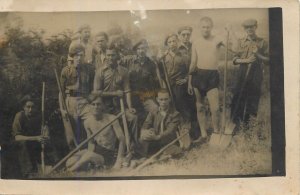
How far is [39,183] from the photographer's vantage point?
1.37 metres

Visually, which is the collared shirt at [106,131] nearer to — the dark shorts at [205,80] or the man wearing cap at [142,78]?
the man wearing cap at [142,78]

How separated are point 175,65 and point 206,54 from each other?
0.13m

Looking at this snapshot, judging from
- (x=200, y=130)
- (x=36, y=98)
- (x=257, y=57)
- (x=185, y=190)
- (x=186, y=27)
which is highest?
(x=186, y=27)

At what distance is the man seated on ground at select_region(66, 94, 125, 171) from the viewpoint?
136cm

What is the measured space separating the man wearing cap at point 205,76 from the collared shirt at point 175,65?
3 cm

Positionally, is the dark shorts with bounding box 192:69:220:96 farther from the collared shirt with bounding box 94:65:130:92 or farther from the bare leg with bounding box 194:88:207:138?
the collared shirt with bounding box 94:65:130:92

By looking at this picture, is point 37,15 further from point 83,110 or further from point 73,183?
point 73,183

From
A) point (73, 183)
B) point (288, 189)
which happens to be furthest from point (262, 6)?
point (73, 183)

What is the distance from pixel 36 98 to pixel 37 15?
32 cm

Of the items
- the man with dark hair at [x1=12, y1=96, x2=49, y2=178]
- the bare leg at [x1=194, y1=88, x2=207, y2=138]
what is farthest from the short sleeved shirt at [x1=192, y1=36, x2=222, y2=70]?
the man with dark hair at [x1=12, y1=96, x2=49, y2=178]

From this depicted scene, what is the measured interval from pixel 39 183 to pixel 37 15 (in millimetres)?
646

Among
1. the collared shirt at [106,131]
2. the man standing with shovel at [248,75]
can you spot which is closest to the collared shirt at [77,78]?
the collared shirt at [106,131]

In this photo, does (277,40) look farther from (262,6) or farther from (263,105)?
(263,105)

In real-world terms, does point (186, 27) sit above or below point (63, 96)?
above
